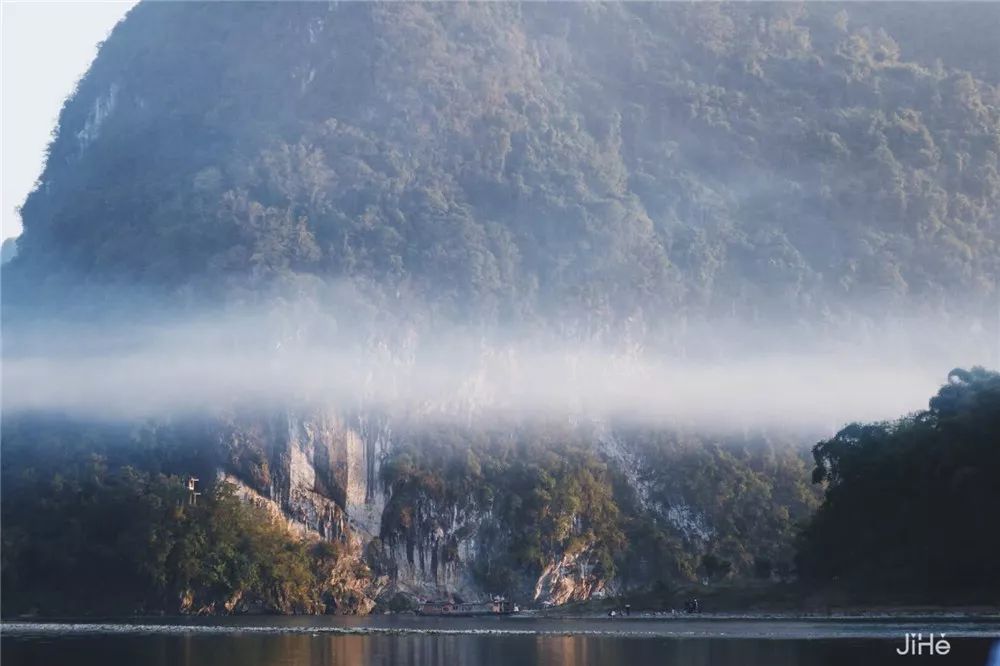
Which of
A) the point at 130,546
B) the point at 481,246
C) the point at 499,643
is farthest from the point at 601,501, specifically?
the point at 499,643

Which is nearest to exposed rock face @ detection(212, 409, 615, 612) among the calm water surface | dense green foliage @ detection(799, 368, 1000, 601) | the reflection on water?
the calm water surface

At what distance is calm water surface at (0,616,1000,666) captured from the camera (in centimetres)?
6031

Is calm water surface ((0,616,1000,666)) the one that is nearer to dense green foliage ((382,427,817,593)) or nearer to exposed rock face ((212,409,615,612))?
exposed rock face ((212,409,615,612))

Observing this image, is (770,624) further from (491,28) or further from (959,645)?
(491,28)

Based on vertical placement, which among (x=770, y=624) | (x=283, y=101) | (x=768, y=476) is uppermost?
(x=283, y=101)

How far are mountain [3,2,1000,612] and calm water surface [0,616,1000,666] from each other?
28.4 meters

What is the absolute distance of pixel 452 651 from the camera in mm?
68750

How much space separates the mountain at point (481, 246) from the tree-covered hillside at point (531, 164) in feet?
1.05

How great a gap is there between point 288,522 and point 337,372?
41.0ft

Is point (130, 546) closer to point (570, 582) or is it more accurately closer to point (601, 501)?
point (570, 582)

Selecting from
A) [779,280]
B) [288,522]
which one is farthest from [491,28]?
[288,522]

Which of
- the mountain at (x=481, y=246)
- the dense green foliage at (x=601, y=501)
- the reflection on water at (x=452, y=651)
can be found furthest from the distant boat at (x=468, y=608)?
the reflection on water at (x=452, y=651)

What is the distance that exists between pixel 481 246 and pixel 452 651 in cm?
8056

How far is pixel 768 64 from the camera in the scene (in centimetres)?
18238
